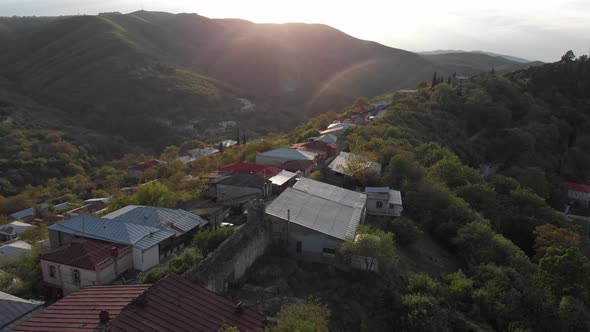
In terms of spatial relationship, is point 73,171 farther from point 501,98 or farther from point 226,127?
point 501,98

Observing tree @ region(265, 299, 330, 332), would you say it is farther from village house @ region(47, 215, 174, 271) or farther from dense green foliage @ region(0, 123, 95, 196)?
dense green foliage @ region(0, 123, 95, 196)

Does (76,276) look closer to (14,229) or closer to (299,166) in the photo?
(299,166)

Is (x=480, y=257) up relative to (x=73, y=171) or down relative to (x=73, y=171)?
up

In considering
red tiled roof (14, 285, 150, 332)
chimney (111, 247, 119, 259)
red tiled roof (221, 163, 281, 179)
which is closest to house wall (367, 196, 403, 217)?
red tiled roof (221, 163, 281, 179)

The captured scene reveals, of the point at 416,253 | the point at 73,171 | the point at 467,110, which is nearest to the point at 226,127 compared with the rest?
the point at 73,171

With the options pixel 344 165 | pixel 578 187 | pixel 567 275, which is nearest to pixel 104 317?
pixel 567 275
